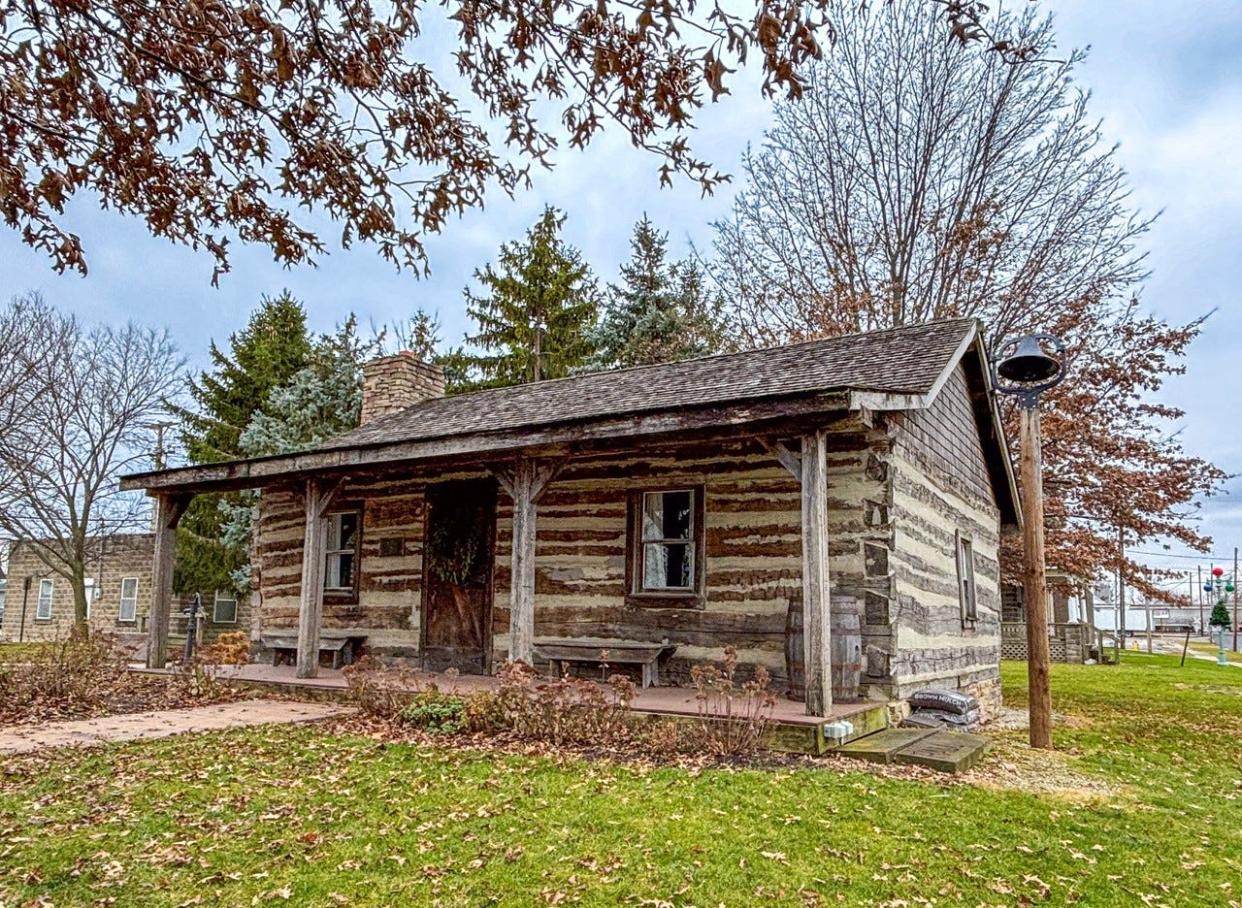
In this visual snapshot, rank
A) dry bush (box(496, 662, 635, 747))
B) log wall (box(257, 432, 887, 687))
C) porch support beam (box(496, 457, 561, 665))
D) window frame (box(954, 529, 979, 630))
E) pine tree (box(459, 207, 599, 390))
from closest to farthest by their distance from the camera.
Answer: dry bush (box(496, 662, 635, 747)), porch support beam (box(496, 457, 561, 665)), log wall (box(257, 432, 887, 687)), window frame (box(954, 529, 979, 630)), pine tree (box(459, 207, 599, 390))

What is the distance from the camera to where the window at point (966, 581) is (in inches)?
467

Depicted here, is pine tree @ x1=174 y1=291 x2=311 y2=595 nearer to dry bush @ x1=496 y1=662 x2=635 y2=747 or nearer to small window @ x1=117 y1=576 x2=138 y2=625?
small window @ x1=117 y1=576 x2=138 y2=625

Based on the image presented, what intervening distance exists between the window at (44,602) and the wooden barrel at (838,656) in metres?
29.2

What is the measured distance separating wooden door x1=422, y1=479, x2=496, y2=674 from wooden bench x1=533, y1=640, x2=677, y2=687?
48.1 inches

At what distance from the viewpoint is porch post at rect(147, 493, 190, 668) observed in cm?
1185

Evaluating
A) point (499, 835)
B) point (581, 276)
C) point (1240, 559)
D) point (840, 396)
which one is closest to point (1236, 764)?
point (840, 396)

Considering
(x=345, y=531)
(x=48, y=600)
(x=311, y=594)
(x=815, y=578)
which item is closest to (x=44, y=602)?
(x=48, y=600)

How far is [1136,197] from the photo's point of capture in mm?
18625

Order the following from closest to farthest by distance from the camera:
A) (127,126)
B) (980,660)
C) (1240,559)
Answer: (127,126) < (980,660) < (1240,559)

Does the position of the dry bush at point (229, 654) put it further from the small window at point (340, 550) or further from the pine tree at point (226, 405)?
the pine tree at point (226, 405)

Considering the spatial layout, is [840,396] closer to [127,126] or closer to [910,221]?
[127,126]

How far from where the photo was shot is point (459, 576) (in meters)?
11.5

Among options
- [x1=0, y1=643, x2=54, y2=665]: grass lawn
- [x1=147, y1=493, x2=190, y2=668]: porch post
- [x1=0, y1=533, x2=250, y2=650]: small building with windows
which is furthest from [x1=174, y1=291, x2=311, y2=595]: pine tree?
[x1=147, y1=493, x2=190, y2=668]: porch post

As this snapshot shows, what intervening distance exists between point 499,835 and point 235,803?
1.88 meters
